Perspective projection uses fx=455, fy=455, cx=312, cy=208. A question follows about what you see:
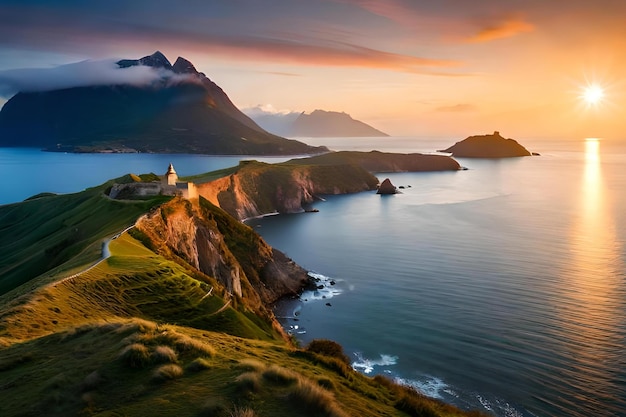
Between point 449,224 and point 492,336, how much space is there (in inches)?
2670

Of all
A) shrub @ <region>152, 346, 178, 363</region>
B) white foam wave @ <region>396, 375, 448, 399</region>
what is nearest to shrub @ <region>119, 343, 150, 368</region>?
shrub @ <region>152, 346, 178, 363</region>

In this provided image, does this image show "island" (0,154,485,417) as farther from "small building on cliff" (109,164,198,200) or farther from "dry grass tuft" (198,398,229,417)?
"small building on cliff" (109,164,198,200)

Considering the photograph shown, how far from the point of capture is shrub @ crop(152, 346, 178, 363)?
15.9m

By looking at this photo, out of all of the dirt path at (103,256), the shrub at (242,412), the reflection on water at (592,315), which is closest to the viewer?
the shrub at (242,412)

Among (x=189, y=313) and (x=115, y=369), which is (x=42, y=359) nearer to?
(x=115, y=369)

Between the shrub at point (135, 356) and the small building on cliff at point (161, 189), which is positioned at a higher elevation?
the small building on cliff at point (161, 189)

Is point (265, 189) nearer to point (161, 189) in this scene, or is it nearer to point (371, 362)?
point (161, 189)

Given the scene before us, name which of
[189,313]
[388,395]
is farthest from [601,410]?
[189,313]


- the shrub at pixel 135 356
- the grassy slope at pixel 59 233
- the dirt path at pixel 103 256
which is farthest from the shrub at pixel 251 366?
the grassy slope at pixel 59 233

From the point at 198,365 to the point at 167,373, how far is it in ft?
3.70

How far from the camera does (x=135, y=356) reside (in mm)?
15641

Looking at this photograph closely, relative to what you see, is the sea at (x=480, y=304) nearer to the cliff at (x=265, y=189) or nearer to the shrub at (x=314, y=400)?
the cliff at (x=265, y=189)

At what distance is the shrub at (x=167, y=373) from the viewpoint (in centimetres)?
1465

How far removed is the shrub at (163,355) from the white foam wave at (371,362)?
28607mm
